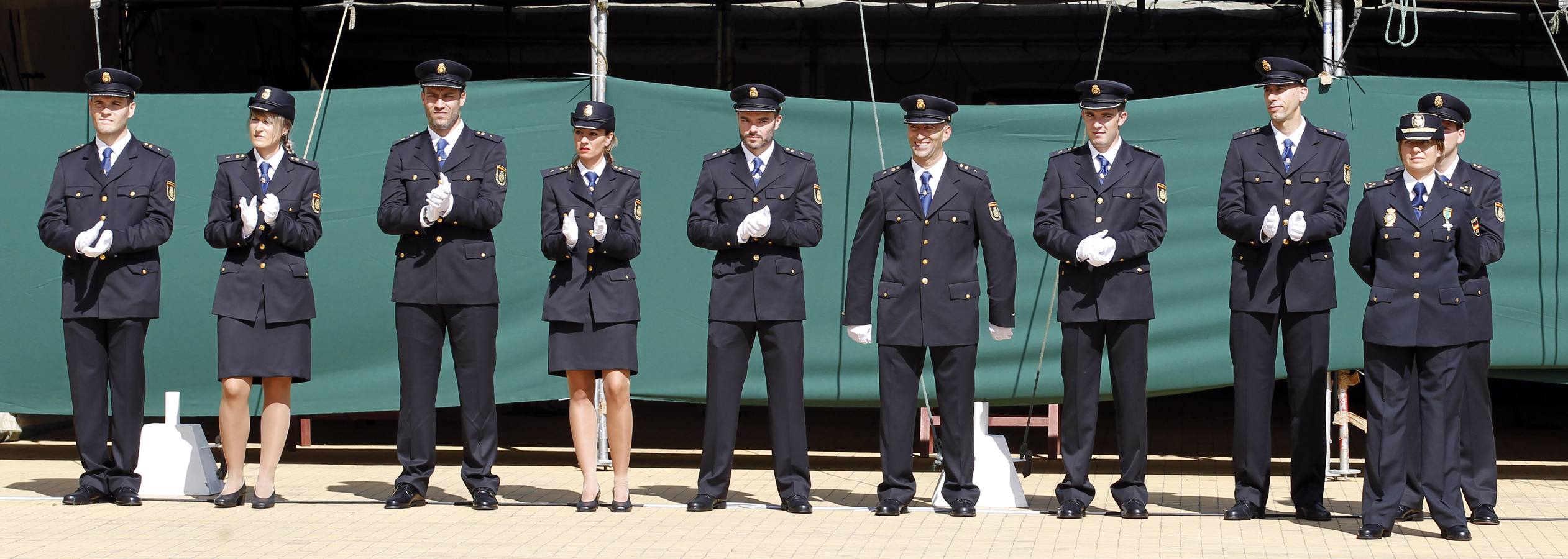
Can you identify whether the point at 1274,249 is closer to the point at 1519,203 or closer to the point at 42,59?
the point at 1519,203

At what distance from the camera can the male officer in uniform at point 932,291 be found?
18.6 ft

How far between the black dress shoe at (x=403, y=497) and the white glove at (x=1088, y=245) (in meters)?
2.55

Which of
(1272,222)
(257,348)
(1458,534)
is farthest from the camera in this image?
(257,348)

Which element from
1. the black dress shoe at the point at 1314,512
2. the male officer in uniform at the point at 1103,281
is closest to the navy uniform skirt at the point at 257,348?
the male officer in uniform at the point at 1103,281

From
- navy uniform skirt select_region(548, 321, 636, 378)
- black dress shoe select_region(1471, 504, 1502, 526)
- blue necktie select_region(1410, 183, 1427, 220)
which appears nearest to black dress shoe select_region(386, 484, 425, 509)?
navy uniform skirt select_region(548, 321, 636, 378)

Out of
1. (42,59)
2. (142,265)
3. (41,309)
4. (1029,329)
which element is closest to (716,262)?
(1029,329)

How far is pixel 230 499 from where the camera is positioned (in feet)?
19.1

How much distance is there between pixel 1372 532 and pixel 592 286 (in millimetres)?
2764

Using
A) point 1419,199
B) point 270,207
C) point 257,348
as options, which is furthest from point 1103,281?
point 257,348

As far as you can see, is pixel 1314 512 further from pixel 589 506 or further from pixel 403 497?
pixel 403 497

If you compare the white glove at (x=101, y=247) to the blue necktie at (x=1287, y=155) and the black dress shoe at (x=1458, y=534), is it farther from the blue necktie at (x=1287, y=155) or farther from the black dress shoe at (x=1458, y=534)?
the black dress shoe at (x=1458, y=534)

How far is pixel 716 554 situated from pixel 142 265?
2.56 metres

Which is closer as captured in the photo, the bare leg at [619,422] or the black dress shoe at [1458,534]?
the black dress shoe at [1458,534]

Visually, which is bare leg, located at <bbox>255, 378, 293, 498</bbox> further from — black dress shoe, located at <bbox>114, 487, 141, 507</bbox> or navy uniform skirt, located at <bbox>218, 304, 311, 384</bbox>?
black dress shoe, located at <bbox>114, 487, 141, 507</bbox>
